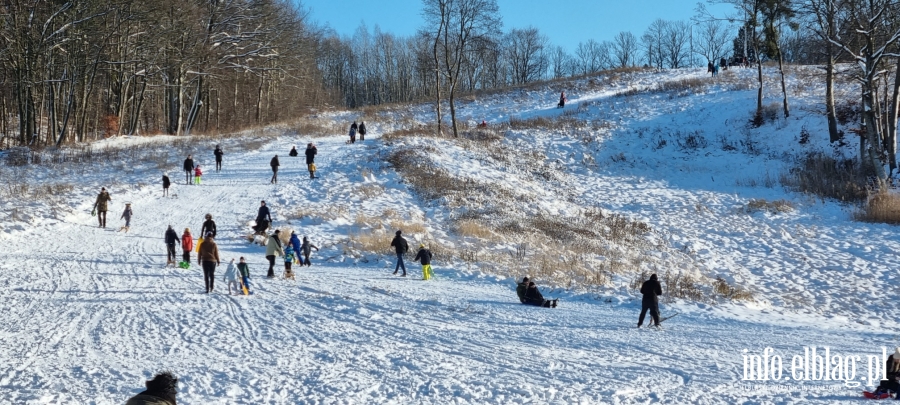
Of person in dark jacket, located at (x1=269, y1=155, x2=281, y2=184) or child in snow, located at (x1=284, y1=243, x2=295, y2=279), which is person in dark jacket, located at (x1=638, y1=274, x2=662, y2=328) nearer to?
child in snow, located at (x1=284, y1=243, x2=295, y2=279)

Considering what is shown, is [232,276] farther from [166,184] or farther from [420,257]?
[166,184]

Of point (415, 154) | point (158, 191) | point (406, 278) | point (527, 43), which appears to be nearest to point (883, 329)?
point (406, 278)

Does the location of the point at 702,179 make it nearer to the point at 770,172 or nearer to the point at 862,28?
the point at 770,172

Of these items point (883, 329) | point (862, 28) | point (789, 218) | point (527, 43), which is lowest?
point (883, 329)

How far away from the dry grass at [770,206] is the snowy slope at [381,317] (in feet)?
1.56

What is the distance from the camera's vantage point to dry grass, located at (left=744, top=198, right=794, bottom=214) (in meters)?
Answer: 24.3

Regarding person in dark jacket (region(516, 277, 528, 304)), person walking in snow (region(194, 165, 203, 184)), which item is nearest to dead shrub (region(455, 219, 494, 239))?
person in dark jacket (region(516, 277, 528, 304))

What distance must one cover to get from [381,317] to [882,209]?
20336mm

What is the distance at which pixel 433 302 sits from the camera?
41.0 ft

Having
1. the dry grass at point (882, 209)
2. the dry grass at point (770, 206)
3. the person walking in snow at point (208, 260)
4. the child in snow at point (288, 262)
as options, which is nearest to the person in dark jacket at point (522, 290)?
the child in snow at point (288, 262)

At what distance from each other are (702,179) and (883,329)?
19042 mm

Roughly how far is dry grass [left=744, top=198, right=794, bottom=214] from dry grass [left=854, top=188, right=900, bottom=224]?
99.8 inches

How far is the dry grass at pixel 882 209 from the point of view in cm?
2128

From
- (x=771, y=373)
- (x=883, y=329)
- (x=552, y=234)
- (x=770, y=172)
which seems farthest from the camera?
(x=770, y=172)
